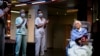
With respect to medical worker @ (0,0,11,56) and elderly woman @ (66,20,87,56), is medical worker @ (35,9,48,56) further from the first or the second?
medical worker @ (0,0,11,56)

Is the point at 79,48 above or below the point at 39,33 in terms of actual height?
below

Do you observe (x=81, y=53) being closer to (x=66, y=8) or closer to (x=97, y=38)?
(x=97, y=38)

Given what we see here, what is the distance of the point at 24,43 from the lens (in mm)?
7648

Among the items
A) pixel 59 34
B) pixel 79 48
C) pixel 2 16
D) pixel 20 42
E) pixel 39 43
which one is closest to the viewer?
pixel 2 16

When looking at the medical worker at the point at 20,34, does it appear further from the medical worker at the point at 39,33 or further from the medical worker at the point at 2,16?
the medical worker at the point at 2,16

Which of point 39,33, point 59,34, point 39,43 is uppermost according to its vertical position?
point 39,33

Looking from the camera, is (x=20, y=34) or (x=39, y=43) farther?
(x=39, y=43)

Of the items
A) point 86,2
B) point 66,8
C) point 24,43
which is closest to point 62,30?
point 66,8

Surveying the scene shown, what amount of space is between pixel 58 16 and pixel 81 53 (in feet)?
44.7

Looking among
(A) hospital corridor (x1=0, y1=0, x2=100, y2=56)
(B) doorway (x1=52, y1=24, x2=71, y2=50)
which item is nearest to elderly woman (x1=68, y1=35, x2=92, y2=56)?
(A) hospital corridor (x1=0, y1=0, x2=100, y2=56)

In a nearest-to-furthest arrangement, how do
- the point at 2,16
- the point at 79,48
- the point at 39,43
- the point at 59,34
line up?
the point at 2,16, the point at 79,48, the point at 39,43, the point at 59,34

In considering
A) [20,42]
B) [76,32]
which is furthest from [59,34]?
[76,32]

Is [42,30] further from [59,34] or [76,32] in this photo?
[59,34]

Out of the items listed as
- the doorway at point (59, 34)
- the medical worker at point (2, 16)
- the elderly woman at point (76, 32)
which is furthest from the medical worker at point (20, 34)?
the doorway at point (59, 34)
